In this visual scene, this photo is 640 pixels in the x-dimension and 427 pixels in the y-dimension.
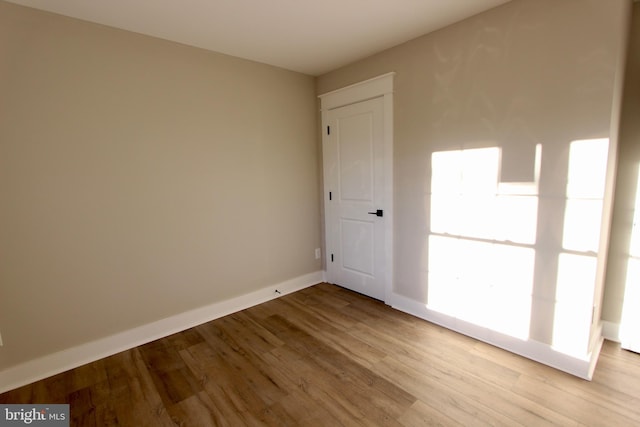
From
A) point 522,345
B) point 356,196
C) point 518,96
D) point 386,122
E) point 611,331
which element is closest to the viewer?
point 518,96

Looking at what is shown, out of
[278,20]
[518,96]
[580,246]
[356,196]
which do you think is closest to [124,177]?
[278,20]

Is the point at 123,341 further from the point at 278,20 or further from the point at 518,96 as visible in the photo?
the point at 518,96

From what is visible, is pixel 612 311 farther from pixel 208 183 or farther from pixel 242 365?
pixel 208 183

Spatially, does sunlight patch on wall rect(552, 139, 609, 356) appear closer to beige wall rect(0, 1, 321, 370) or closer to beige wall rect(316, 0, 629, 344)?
beige wall rect(316, 0, 629, 344)

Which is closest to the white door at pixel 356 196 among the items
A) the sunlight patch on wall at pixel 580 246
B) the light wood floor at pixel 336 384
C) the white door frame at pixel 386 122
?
the white door frame at pixel 386 122

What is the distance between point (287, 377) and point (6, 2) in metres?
3.03

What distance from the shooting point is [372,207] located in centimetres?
315

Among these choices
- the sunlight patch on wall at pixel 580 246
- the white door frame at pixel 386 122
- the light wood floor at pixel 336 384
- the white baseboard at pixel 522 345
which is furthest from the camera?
the white door frame at pixel 386 122

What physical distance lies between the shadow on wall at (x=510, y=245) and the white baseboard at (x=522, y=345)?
0.16 feet

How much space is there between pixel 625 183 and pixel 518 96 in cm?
110

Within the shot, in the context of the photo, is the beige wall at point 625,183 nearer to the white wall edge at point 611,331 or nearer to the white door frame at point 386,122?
the white wall edge at point 611,331

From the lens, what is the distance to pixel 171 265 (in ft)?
8.79

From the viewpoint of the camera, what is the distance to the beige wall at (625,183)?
7.05 ft

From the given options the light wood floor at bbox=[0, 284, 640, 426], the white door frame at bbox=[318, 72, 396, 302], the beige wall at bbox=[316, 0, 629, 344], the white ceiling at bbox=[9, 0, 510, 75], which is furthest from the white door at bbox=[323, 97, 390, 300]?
the light wood floor at bbox=[0, 284, 640, 426]
